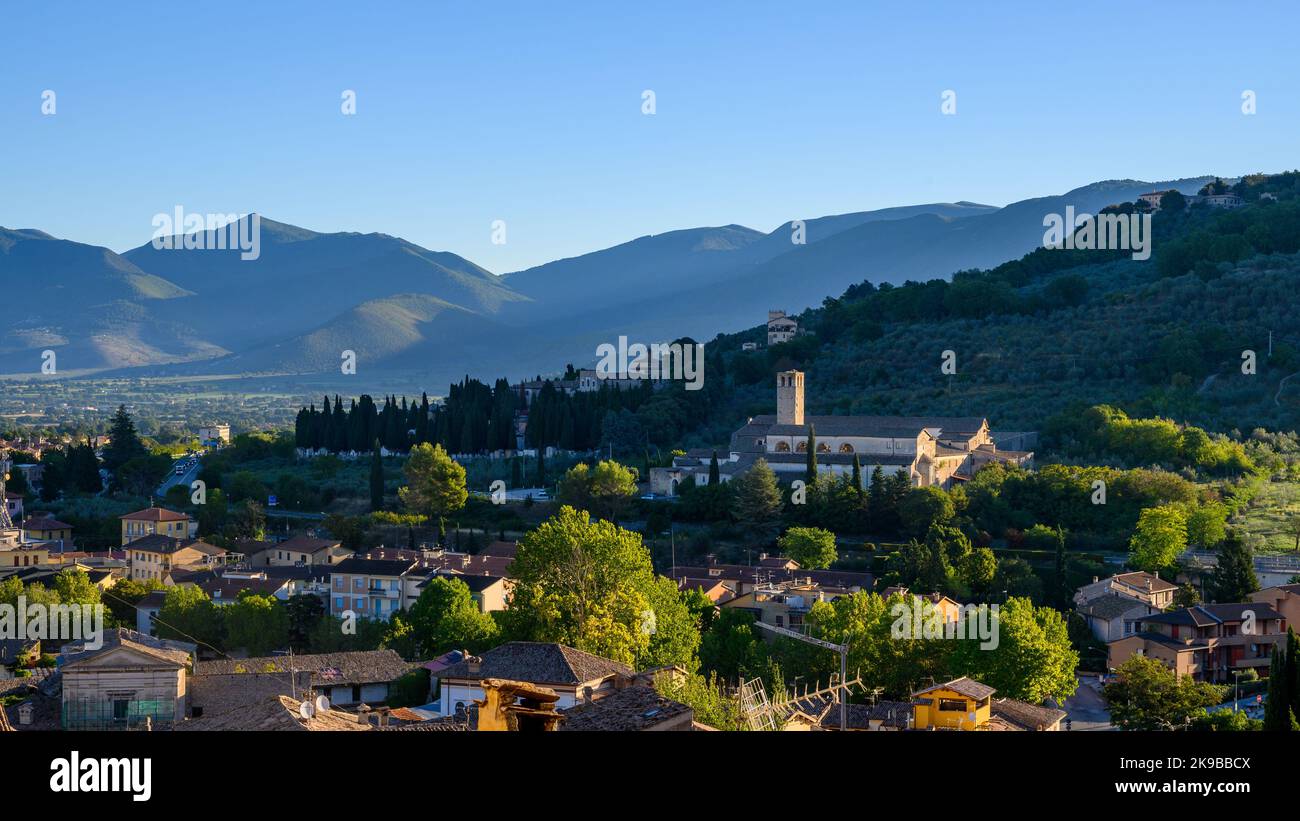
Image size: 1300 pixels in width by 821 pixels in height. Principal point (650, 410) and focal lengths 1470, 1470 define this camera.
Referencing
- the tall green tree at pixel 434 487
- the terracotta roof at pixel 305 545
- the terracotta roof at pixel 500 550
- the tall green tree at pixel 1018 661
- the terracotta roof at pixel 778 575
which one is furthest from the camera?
the tall green tree at pixel 434 487

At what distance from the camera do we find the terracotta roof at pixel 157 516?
2004 inches

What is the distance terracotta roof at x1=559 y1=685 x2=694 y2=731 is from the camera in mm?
12594

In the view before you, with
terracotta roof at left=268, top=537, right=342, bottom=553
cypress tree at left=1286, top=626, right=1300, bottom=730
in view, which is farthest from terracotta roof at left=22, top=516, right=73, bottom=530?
cypress tree at left=1286, top=626, right=1300, bottom=730

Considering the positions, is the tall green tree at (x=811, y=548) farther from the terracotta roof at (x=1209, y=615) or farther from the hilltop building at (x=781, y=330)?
the hilltop building at (x=781, y=330)

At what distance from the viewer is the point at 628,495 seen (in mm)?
47875

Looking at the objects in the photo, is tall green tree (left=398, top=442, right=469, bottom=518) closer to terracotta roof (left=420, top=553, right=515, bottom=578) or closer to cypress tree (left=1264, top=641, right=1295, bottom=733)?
terracotta roof (left=420, top=553, right=515, bottom=578)

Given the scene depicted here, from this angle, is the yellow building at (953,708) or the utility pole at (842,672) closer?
the utility pole at (842,672)

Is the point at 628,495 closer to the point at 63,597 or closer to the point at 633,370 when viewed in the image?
the point at 63,597

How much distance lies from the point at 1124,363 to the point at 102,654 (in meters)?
52.9

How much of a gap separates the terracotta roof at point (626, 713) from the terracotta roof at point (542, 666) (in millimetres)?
6967

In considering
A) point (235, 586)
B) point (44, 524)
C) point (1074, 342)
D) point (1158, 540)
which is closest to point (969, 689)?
point (1158, 540)

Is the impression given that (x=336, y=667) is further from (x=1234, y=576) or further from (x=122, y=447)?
(x=122, y=447)

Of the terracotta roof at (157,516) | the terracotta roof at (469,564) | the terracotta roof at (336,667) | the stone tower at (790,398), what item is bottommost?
the terracotta roof at (336,667)

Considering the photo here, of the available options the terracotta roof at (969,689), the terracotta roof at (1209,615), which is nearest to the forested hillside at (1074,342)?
the terracotta roof at (1209,615)
